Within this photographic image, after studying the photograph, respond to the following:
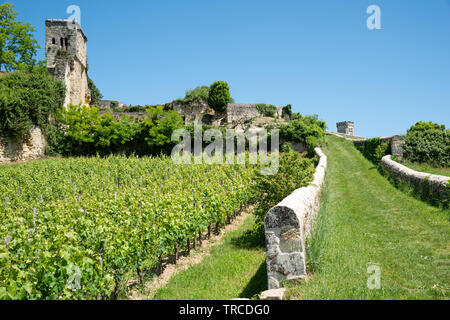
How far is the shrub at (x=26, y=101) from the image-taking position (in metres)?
25.3

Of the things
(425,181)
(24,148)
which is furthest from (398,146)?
(24,148)

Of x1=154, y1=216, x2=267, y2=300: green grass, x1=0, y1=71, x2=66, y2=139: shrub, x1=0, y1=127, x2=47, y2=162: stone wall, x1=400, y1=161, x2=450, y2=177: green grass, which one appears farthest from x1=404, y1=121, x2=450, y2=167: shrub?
x1=0, y1=127, x2=47, y2=162: stone wall

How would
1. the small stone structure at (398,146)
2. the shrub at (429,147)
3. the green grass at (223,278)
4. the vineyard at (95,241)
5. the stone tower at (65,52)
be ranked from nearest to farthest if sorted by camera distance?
the vineyard at (95,241) → the green grass at (223,278) → the shrub at (429,147) → the small stone structure at (398,146) → the stone tower at (65,52)

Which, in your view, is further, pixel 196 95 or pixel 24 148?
pixel 196 95

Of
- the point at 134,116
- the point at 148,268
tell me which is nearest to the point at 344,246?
the point at 148,268

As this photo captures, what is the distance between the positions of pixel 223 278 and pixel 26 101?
2729 centimetres

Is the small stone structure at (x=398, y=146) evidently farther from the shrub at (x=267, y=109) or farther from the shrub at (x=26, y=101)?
the shrub at (x=26, y=101)

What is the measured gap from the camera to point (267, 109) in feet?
118

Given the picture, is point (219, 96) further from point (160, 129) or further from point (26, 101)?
point (26, 101)

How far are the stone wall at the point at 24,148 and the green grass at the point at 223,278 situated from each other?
25.0 m

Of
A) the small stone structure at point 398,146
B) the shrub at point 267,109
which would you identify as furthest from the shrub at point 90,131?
the small stone structure at point 398,146

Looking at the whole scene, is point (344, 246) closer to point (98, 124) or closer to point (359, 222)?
point (359, 222)

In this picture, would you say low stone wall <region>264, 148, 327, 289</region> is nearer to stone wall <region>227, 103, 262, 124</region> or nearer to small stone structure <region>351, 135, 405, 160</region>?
small stone structure <region>351, 135, 405, 160</region>
